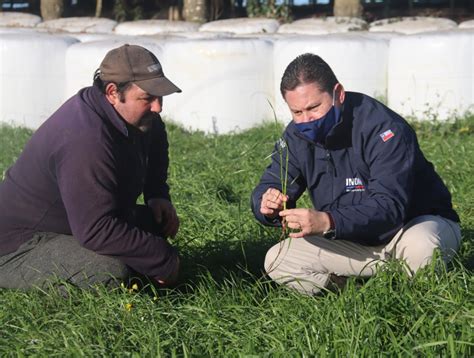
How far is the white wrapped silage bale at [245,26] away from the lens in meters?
12.5

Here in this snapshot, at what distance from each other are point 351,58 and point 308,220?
5.18 metres

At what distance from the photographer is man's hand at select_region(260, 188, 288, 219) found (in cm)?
420

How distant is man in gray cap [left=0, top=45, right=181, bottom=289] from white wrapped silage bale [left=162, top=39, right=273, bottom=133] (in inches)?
185

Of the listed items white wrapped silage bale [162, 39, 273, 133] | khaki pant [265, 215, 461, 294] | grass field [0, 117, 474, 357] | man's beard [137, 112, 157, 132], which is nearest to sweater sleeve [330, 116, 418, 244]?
khaki pant [265, 215, 461, 294]

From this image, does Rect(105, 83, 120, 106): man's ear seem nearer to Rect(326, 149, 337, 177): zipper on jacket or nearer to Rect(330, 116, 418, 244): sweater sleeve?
Rect(326, 149, 337, 177): zipper on jacket

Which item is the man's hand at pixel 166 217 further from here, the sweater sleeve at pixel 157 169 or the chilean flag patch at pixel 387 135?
the chilean flag patch at pixel 387 135

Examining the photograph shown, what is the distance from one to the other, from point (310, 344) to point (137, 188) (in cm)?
133

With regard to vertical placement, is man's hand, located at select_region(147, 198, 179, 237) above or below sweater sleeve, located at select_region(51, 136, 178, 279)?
below

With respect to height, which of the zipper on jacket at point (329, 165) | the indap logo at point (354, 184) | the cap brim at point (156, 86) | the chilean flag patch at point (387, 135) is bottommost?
the indap logo at point (354, 184)

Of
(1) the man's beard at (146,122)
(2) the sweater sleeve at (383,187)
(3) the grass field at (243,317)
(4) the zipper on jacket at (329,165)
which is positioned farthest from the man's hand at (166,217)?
(2) the sweater sleeve at (383,187)

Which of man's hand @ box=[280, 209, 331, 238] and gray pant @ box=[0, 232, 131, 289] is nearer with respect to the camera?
man's hand @ box=[280, 209, 331, 238]

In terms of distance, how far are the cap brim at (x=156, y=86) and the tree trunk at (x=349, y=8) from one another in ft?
35.4

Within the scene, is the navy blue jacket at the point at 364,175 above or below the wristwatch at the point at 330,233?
above

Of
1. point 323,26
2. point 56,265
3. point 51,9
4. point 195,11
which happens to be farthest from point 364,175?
point 51,9
